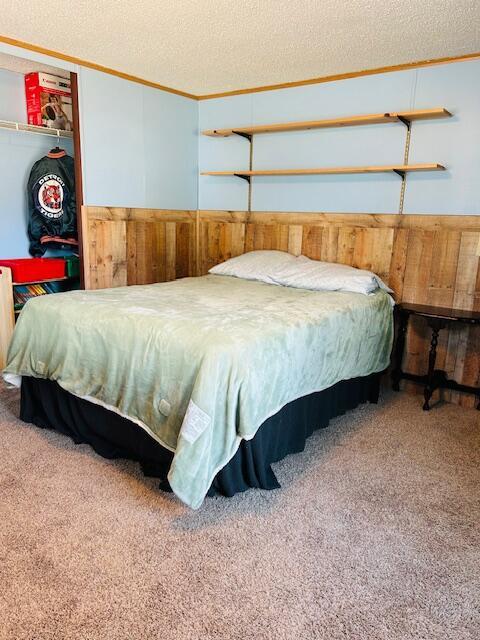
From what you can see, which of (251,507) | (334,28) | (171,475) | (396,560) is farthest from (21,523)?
(334,28)

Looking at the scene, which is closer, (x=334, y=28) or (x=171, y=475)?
(x=171, y=475)

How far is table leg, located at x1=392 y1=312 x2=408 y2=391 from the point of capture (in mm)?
3352

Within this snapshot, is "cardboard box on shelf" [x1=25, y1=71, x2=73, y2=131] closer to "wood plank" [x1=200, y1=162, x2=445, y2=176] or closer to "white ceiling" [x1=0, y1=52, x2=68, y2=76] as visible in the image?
"white ceiling" [x1=0, y1=52, x2=68, y2=76]

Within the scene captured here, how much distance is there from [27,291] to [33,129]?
1.23 metres

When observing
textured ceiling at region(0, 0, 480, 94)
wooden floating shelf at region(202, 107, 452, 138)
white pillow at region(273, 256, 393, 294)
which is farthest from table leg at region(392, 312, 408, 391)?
textured ceiling at region(0, 0, 480, 94)

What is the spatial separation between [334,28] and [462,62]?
3.15 ft

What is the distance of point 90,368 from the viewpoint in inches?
92.5

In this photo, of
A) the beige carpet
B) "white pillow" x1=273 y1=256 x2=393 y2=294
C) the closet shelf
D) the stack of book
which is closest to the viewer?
the beige carpet

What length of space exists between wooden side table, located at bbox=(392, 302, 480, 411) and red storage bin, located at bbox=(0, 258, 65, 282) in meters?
2.63

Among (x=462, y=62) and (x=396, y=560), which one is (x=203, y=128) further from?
(x=396, y=560)

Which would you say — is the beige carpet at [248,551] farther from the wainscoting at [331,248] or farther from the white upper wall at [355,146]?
the white upper wall at [355,146]

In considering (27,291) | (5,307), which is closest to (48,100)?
(27,291)

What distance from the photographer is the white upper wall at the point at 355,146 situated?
311cm

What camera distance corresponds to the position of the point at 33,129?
3631 mm
